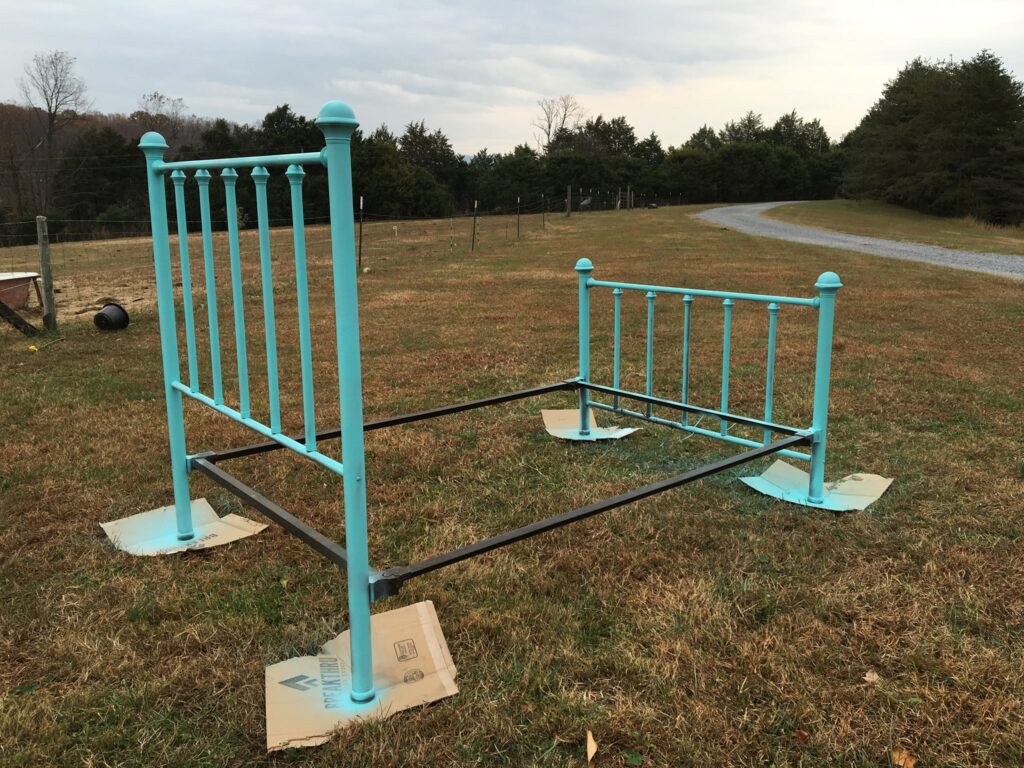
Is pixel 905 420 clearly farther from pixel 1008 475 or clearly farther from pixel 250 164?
pixel 250 164

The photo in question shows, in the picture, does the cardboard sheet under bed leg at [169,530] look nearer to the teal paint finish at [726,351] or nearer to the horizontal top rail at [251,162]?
the horizontal top rail at [251,162]

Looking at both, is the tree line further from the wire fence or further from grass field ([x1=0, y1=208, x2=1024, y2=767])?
grass field ([x1=0, y1=208, x2=1024, y2=767])

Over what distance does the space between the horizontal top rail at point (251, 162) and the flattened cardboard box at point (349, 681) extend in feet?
4.54

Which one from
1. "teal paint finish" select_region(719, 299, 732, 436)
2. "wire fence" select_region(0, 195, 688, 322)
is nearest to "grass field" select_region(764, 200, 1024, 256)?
"wire fence" select_region(0, 195, 688, 322)

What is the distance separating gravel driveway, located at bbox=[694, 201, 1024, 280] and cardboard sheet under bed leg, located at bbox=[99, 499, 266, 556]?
13179 mm

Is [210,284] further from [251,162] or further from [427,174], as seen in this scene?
[427,174]

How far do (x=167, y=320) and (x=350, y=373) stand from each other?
1.42 meters

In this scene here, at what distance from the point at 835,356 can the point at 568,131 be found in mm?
64499

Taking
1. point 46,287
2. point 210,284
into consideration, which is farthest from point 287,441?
point 46,287

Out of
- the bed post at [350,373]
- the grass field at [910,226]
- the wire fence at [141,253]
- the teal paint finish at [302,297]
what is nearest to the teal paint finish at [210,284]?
the teal paint finish at [302,297]

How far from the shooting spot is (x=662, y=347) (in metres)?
6.95

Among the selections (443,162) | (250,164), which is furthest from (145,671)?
(443,162)

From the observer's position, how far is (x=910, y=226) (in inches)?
1120

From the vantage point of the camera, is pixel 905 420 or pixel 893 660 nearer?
pixel 893 660
